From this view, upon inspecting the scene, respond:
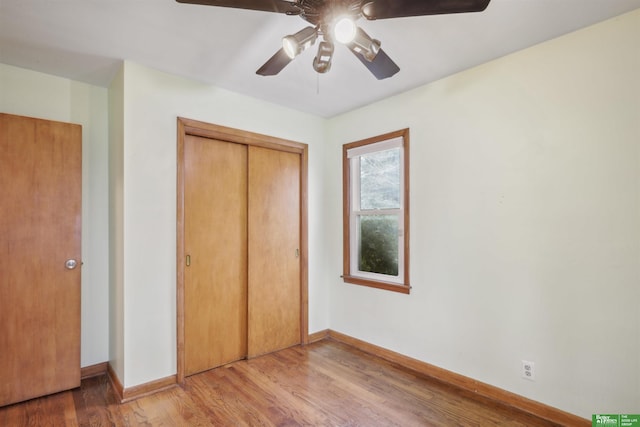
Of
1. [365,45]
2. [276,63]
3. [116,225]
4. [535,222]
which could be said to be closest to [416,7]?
[365,45]

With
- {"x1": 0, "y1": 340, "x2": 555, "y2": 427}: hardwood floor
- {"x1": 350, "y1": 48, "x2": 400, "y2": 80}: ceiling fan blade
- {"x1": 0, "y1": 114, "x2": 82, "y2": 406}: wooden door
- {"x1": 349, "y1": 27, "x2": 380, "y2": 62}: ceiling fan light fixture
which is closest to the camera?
{"x1": 349, "y1": 27, "x2": 380, "y2": 62}: ceiling fan light fixture

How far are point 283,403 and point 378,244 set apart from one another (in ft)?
5.27

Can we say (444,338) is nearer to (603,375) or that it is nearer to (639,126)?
(603,375)

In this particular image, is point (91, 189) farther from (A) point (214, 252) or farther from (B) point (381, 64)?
(B) point (381, 64)

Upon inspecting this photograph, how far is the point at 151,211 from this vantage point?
96.5 inches

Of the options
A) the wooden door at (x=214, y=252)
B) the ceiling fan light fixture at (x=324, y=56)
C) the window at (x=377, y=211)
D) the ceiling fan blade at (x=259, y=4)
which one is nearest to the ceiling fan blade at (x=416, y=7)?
the ceiling fan light fixture at (x=324, y=56)

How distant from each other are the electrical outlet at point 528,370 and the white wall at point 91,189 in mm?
3209

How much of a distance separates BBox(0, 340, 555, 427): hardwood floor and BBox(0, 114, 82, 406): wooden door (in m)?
0.23

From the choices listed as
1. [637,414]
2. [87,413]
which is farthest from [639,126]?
[87,413]

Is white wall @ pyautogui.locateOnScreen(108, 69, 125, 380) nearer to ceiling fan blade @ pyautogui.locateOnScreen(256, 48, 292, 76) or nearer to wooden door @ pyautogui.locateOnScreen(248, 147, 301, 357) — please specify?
wooden door @ pyautogui.locateOnScreen(248, 147, 301, 357)

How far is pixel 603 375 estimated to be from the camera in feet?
6.20

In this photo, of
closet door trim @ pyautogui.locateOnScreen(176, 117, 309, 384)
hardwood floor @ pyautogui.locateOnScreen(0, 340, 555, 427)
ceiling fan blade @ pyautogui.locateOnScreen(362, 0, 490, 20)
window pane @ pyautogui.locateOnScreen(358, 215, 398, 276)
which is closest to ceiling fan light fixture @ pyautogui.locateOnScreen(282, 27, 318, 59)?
ceiling fan blade @ pyautogui.locateOnScreen(362, 0, 490, 20)

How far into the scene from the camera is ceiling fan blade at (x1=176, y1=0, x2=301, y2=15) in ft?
4.41

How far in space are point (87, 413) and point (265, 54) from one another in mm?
2689
